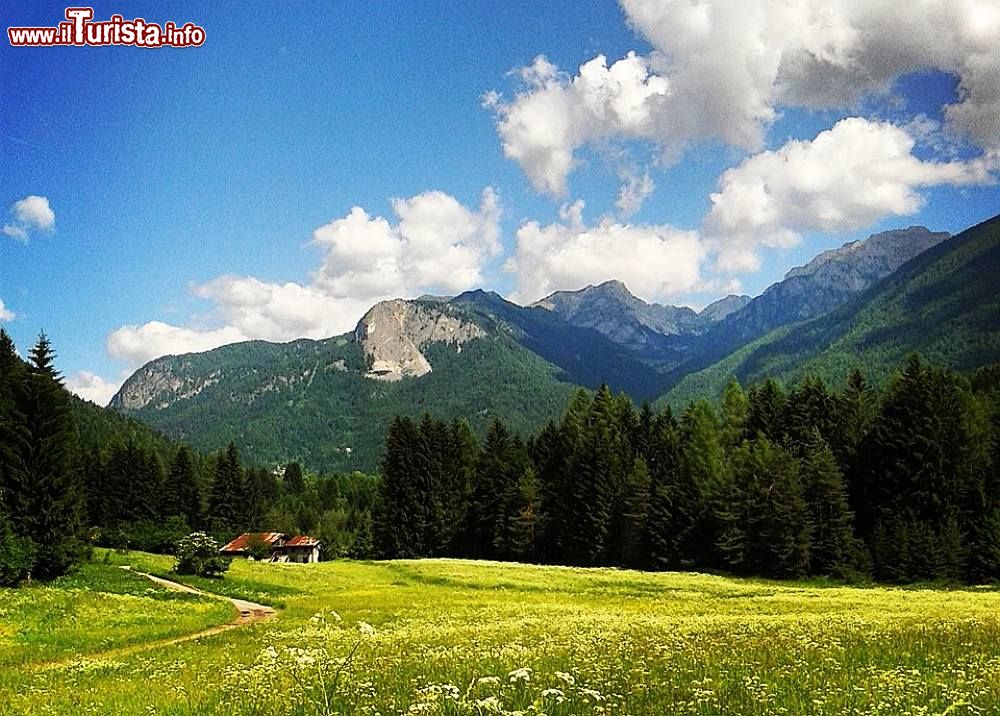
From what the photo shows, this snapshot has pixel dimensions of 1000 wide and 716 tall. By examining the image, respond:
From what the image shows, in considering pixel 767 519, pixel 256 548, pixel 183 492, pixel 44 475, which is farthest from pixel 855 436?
pixel 183 492

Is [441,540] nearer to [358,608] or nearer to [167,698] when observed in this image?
[358,608]

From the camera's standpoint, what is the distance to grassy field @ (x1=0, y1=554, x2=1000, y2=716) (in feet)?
39.8

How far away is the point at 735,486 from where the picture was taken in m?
A: 73.6

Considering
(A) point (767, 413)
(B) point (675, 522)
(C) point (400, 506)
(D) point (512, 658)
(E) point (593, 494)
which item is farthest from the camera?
(C) point (400, 506)

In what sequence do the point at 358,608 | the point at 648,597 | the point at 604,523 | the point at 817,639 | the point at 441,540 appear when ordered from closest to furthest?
the point at 817,639 → the point at 358,608 → the point at 648,597 → the point at 604,523 → the point at 441,540

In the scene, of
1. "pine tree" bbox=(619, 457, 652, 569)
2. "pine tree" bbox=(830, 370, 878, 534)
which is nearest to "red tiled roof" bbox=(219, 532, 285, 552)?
"pine tree" bbox=(619, 457, 652, 569)

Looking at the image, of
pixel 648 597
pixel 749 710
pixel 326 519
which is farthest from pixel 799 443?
pixel 326 519

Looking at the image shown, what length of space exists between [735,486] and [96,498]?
345 feet

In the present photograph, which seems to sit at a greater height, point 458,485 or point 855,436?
point 855,436

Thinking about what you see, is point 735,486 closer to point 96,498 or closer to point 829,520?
point 829,520

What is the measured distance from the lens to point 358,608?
42.5 m

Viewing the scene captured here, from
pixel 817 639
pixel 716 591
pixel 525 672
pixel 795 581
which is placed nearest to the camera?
pixel 525 672

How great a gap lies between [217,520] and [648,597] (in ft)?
324

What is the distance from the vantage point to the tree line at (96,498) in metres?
56.4
